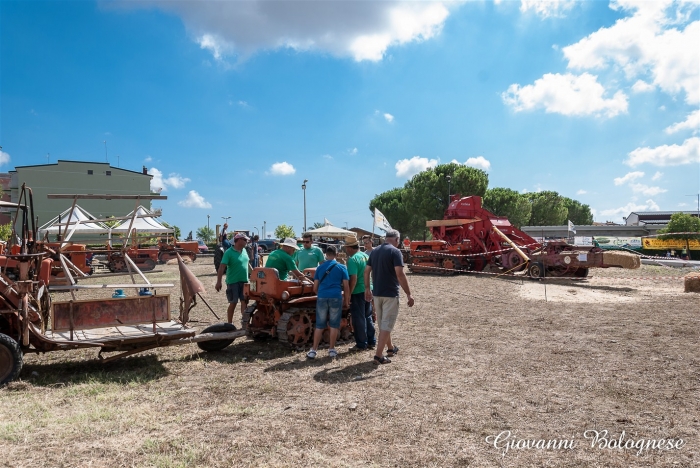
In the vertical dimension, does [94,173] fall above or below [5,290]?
above

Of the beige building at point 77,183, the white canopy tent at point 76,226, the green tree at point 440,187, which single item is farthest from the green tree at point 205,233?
the white canopy tent at point 76,226

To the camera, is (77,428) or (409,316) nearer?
(77,428)

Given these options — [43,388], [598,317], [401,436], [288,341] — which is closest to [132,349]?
[43,388]

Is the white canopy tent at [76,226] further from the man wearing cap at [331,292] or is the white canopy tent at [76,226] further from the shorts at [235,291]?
the man wearing cap at [331,292]

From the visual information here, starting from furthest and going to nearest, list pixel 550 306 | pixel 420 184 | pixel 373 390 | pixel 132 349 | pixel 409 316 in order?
pixel 420 184
pixel 550 306
pixel 409 316
pixel 132 349
pixel 373 390

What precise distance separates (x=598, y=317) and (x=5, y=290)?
9060mm

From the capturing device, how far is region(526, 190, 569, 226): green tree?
57.0m

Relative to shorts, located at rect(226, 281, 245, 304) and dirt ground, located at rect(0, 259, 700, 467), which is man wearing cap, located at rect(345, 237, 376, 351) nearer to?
dirt ground, located at rect(0, 259, 700, 467)

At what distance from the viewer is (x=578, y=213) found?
80125 millimetres

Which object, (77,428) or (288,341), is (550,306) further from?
(77,428)

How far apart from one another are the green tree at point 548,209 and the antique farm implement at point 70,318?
185 ft

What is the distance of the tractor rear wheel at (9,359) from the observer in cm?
484

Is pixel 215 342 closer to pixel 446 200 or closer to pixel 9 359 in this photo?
pixel 9 359

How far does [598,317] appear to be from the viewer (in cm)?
877
